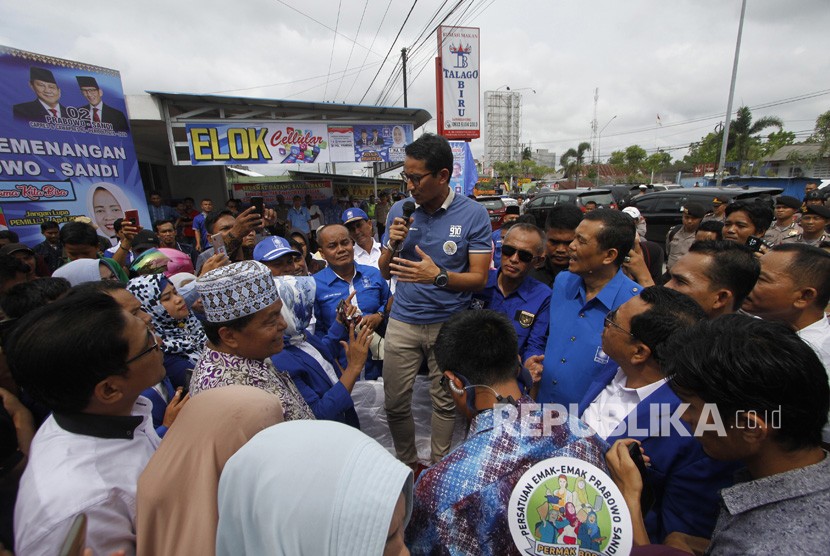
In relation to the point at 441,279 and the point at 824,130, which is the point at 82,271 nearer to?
the point at 441,279

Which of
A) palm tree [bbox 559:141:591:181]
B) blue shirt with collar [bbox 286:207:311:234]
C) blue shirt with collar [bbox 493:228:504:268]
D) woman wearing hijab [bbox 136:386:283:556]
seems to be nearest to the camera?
woman wearing hijab [bbox 136:386:283:556]

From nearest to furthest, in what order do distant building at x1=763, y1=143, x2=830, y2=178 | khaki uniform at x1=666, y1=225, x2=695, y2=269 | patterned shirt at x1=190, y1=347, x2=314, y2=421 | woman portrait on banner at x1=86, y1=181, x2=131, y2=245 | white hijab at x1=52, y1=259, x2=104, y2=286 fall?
patterned shirt at x1=190, y1=347, x2=314, y2=421
white hijab at x1=52, y1=259, x2=104, y2=286
khaki uniform at x1=666, y1=225, x2=695, y2=269
woman portrait on banner at x1=86, y1=181, x2=131, y2=245
distant building at x1=763, y1=143, x2=830, y2=178

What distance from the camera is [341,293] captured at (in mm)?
3217

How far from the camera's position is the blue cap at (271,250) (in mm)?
2781

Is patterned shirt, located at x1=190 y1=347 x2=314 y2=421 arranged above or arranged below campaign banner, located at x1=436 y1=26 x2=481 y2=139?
below

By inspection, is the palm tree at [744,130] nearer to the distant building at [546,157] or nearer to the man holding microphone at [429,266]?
the man holding microphone at [429,266]

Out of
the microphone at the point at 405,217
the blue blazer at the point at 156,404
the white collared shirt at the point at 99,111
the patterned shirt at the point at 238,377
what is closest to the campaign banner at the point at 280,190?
the white collared shirt at the point at 99,111

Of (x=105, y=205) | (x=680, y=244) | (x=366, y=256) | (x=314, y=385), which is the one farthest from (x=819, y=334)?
(x=105, y=205)

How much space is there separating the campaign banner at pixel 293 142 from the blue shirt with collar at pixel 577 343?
6.29 meters

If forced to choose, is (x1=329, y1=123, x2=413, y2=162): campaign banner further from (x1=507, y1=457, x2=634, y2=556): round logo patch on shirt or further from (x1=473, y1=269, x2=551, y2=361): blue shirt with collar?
(x1=507, y1=457, x2=634, y2=556): round logo patch on shirt

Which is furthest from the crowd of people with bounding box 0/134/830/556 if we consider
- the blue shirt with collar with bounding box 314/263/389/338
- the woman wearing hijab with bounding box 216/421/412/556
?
the blue shirt with collar with bounding box 314/263/389/338

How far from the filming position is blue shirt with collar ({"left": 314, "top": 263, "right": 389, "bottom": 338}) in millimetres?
3209

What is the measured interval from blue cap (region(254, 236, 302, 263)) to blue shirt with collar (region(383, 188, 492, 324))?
37.7 inches

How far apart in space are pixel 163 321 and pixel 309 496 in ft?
6.39
